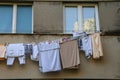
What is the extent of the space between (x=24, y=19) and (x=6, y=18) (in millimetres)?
715

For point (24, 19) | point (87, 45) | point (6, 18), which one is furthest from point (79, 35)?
point (6, 18)

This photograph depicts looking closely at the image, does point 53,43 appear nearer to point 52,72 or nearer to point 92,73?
point 52,72

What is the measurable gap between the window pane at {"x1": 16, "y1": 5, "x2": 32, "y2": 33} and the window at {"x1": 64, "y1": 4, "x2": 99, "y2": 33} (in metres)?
1.43

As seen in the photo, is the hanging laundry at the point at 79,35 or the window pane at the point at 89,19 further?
the window pane at the point at 89,19

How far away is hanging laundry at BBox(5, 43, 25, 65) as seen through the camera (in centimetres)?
1066

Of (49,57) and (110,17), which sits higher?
(110,17)

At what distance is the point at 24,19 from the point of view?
39.2 feet

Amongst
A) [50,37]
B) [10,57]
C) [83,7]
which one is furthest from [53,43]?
[83,7]

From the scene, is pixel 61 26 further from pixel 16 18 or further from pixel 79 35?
pixel 16 18

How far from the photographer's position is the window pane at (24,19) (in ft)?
38.8

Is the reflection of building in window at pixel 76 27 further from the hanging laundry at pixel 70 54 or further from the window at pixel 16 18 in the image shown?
the window at pixel 16 18

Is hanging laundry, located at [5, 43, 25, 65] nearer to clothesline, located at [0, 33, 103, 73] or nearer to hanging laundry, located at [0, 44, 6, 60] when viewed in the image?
clothesline, located at [0, 33, 103, 73]

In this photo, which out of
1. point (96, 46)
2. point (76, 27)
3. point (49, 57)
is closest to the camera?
point (49, 57)

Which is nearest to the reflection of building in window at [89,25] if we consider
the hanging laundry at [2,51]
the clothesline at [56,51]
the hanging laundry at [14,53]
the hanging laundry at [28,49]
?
the clothesline at [56,51]
